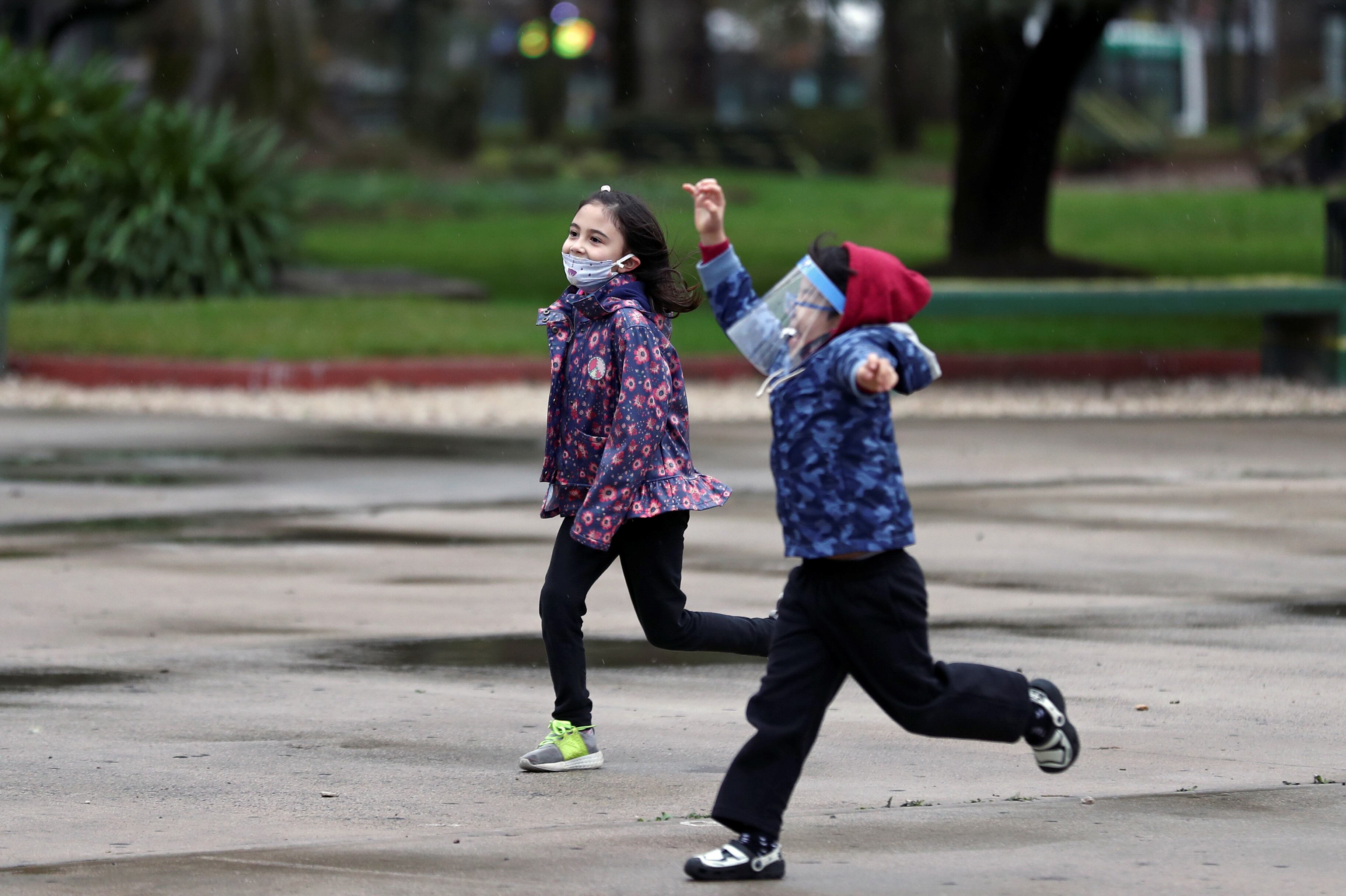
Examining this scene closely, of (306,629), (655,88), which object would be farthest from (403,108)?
(306,629)

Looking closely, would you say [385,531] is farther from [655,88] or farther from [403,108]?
[655,88]

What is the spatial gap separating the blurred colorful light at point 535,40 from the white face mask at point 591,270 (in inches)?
1828

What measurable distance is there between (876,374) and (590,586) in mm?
1572

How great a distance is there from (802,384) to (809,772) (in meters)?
1.41

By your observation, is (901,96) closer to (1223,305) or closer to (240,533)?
(1223,305)

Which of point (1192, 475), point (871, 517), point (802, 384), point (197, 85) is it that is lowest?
point (1192, 475)

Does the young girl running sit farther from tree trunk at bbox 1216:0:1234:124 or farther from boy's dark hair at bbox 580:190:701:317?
tree trunk at bbox 1216:0:1234:124

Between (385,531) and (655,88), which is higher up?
(655,88)

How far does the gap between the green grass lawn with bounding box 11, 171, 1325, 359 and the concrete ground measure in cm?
157

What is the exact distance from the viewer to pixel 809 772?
5562 millimetres

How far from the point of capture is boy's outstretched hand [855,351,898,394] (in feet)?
14.3

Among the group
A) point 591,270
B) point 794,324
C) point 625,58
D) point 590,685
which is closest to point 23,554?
point 590,685

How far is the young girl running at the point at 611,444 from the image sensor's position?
5.49m

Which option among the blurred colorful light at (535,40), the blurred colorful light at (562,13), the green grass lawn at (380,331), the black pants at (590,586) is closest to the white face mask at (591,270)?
the black pants at (590,586)
